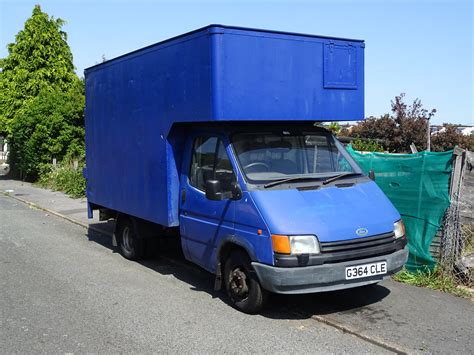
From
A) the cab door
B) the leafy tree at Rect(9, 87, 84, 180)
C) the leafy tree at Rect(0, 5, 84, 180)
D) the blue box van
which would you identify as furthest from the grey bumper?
the leafy tree at Rect(0, 5, 84, 180)

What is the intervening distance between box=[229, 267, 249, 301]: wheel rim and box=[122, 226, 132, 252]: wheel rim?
309cm

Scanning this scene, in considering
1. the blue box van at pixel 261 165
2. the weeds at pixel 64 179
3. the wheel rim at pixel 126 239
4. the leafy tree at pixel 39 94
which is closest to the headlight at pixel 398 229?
the blue box van at pixel 261 165

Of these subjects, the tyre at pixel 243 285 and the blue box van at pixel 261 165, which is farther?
the tyre at pixel 243 285

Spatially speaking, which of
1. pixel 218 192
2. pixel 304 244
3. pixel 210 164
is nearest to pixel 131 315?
pixel 218 192

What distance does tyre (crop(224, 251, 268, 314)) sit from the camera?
5.13m

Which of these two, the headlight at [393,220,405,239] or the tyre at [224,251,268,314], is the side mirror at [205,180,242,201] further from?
the headlight at [393,220,405,239]

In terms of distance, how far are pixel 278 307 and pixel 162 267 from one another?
263 cm

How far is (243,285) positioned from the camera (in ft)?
17.4

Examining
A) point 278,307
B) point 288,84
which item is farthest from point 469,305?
point 288,84

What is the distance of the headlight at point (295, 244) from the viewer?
15.5 ft

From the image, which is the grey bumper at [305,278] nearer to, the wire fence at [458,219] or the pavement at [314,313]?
the pavement at [314,313]

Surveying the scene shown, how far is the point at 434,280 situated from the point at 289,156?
2407 mm

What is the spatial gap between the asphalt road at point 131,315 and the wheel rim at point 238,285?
0.63 ft

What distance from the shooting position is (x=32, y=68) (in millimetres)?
25469
